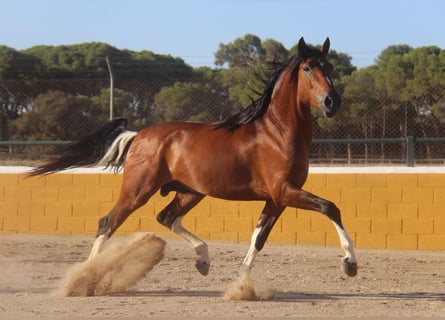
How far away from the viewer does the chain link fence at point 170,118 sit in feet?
36.6

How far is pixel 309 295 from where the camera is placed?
703 centimetres

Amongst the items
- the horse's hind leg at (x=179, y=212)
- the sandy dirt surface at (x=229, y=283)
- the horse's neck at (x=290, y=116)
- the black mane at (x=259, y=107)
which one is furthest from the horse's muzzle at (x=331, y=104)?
the horse's hind leg at (x=179, y=212)

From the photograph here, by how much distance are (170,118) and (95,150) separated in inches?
235

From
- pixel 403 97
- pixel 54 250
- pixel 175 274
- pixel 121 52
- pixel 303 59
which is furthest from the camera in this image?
pixel 121 52

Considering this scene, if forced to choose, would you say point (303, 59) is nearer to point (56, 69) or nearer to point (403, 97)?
point (403, 97)

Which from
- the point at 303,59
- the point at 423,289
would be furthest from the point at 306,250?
the point at 303,59

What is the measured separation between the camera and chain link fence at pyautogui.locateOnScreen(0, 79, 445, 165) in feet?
36.6

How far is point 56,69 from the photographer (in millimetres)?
16469

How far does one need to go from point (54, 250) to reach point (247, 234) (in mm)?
2470

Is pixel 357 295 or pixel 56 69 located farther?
pixel 56 69

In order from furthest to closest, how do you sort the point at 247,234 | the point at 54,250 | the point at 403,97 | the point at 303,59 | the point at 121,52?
the point at 121,52
the point at 403,97
the point at 247,234
the point at 54,250
the point at 303,59

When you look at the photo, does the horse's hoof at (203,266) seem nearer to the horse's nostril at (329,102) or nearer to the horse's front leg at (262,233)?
the horse's front leg at (262,233)

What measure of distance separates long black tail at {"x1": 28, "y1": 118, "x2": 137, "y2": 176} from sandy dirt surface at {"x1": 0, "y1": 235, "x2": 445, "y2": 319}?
1100mm

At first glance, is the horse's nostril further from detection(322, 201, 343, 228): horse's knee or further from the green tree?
the green tree
